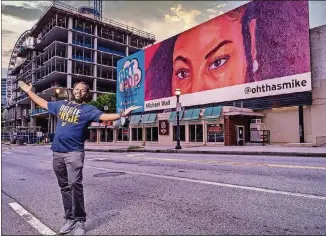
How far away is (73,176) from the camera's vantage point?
3877 mm

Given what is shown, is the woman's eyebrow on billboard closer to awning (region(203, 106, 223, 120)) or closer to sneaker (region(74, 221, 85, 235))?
awning (region(203, 106, 223, 120))

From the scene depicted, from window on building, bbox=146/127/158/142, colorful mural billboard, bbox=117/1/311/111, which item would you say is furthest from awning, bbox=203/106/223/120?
window on building, bbox=146/127/158/142

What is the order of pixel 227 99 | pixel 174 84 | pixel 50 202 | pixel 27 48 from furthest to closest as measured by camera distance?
pixel 27 48 < pixel 174 84 < pixel 227 99 < pixel 50 202

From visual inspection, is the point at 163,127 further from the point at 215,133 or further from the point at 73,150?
the point at 73,150

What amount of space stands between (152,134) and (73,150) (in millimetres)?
33284

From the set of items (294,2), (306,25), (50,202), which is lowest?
(50,202)

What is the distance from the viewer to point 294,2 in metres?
26.8

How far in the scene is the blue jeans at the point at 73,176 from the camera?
3.89 metres

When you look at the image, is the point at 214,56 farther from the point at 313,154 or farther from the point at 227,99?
the point at 313,154

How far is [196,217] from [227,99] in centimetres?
2780

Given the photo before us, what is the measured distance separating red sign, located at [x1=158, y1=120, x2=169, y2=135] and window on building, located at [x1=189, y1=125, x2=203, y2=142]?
3625 millimetres

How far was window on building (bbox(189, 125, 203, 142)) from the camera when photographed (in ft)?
98.9

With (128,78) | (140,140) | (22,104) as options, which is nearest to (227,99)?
(140,140)

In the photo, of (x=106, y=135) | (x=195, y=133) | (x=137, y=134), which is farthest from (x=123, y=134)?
(x=195, y=133)
